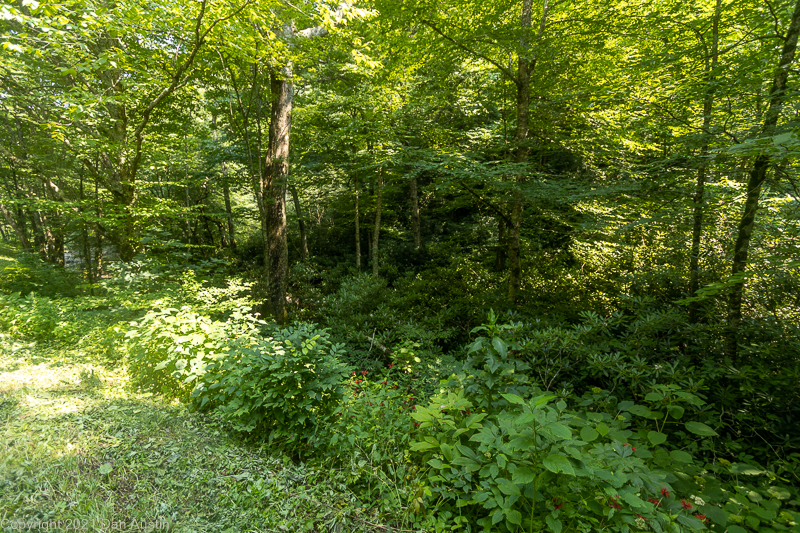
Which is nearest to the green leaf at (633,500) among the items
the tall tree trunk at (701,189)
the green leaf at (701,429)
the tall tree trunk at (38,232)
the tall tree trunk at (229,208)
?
the green leaf at (701,429)

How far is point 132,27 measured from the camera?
5.10 metres

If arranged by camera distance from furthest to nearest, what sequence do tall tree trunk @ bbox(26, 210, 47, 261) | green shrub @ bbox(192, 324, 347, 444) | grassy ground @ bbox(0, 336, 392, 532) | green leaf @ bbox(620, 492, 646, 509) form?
1. tall tree trunk @ bbox(26, 210, 47, 261)
2. green shrub @ bbox(192, 324, 347, 444)
3. grassy ground @ bbox(0, 336, 392, 532)
4. green leaf @ bbox(620, 492, 646, 509)

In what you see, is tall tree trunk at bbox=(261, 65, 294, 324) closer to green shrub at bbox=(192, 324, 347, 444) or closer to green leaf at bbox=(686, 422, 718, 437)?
green shrub at bbox=(192, 324, 347, 444)

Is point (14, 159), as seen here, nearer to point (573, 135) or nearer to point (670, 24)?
point (573, 135)

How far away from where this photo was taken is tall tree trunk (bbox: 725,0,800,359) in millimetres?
2633

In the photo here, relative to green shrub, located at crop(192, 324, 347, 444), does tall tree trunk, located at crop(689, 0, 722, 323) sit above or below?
above

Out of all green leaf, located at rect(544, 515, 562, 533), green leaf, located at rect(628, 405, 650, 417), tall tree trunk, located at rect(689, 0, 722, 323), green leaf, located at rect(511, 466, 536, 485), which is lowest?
green leaf, located at rect(544, 515, 562, 533)

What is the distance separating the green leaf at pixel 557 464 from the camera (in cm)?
140

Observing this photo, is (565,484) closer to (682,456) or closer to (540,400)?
(540,400)

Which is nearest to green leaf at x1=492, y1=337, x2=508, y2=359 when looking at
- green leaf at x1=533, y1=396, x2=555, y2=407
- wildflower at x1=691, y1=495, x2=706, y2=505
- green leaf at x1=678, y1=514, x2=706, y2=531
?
green leaf at x1=533, y1=396, x2=555, y2=407

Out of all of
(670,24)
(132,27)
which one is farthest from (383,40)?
(670,24)

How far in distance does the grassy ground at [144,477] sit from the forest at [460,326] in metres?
0.02

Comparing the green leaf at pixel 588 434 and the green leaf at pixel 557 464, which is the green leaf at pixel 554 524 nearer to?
the green leaf at pixel 557 464

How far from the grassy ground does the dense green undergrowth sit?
0.04 ft
